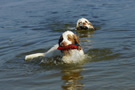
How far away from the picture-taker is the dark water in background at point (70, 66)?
5.52 metres

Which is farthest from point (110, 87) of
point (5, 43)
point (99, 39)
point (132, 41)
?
point (5, 43)

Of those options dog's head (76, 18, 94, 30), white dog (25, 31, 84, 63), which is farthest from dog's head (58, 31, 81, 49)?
dog's head (76, 18, 94, 30)

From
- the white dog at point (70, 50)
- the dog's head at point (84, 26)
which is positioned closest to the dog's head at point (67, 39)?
the white dog at point (70, 50)

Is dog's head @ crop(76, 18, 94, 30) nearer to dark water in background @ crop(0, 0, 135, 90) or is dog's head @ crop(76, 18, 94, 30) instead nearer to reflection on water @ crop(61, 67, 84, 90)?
dark water in background @ crop(0, 0, 135, 90)

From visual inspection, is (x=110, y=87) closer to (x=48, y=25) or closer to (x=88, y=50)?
(x=88, y=50)

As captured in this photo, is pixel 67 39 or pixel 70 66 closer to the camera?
pixel 67 39

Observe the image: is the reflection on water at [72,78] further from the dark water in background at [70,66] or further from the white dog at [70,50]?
the white dog at [70,50]

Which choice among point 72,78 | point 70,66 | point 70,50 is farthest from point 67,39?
point 72,78

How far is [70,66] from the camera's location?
6969 mm

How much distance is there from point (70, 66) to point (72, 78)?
43.9 inches

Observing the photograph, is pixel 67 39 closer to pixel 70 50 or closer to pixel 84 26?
pixel 70 50

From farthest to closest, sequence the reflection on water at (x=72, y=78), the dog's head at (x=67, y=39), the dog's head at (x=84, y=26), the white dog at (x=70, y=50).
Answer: the dog's head at (x=84, y=26) < the white dog at (x=70, y=50) < the dog's head at (x=67, y=39) < the reflection on water at (x=72, y=78)

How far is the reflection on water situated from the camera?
5.27m

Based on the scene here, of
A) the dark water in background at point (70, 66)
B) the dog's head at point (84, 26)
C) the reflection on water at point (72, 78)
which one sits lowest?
the reflection on water at point (72, 78)
